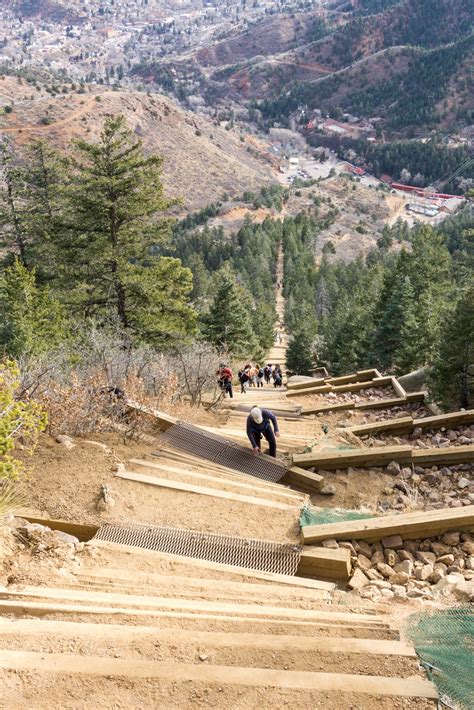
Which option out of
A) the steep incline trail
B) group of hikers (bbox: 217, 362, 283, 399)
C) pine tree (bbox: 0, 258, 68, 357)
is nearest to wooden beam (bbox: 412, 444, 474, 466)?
group of hikers (bbox: 217, 362, 283, 399)

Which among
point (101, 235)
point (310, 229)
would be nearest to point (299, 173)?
point (310, 229)

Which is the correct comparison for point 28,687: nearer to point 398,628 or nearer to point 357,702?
point 357,702

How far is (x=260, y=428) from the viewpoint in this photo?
26.2 ft

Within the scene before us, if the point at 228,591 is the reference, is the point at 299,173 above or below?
below

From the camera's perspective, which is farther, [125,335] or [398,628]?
[125,335]

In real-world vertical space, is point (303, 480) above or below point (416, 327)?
above

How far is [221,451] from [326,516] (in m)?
2.45

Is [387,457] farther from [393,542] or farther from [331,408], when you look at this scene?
[331,408]

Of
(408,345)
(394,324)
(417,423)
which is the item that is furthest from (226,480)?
(394,324)

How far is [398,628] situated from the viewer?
3.73 m

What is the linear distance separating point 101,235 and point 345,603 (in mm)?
13658

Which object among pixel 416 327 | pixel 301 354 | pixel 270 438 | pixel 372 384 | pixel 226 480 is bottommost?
pixel 301 354

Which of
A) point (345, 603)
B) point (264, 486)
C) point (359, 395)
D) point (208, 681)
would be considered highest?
point (208, 681)

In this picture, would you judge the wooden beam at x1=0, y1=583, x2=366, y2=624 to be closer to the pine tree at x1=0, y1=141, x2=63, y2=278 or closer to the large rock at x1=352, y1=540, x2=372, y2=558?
the large rock at x1=352, y1=540, x2=372, y2=558
